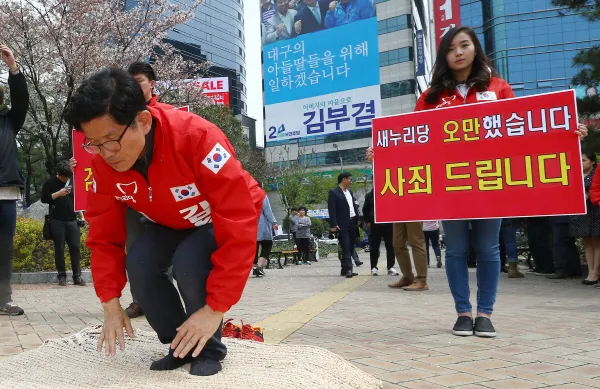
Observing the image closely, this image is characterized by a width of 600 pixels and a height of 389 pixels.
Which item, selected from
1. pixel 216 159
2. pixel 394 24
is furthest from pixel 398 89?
pixel 216 159

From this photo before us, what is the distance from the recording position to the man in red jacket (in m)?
1.94

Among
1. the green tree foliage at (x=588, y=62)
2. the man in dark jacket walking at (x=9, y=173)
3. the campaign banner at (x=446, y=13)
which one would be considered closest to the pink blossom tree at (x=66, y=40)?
the man in dark jacket walking at (x=9, y=173)

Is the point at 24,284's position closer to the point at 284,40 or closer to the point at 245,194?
the point at 245,194

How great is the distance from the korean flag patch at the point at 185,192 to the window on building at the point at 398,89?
51.6m

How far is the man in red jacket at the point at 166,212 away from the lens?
1.94 m

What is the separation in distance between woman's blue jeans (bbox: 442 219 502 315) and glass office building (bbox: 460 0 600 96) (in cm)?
5442

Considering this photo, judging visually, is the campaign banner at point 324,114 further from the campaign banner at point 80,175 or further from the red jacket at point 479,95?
the red jacket at point 479,95

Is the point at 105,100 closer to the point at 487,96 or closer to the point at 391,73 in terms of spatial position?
the point at 487,96

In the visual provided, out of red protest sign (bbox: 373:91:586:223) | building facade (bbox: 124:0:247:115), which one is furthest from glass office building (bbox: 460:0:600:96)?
red protest sign (bbox: 373:91:586:223)

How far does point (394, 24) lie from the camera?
172 feet

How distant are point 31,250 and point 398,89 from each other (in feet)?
155

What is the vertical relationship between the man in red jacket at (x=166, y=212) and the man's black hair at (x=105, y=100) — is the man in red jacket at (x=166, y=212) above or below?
below

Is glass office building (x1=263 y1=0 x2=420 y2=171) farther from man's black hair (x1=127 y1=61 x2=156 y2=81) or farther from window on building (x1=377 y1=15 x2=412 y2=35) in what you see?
man's black hair (x1=127 y1=61 x2=156 y2=81)

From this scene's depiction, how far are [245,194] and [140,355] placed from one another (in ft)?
3.72
